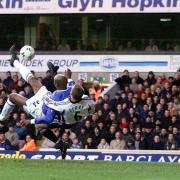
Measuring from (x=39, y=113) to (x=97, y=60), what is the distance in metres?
11.3

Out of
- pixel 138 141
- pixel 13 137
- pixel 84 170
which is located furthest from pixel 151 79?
pixel 84 170

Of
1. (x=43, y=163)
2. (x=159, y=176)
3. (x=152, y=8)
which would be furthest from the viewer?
(x=152, y=8)

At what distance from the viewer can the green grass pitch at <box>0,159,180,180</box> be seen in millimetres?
12015

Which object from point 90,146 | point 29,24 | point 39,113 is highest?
point 29,24

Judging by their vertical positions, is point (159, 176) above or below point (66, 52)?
below

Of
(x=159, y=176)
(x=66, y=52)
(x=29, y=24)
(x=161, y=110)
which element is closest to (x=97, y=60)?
(x=66, y=52)

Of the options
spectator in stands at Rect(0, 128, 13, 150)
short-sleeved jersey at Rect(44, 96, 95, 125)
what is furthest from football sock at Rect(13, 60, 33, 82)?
spectator in stands at Rect(0, 128, 13, 150)

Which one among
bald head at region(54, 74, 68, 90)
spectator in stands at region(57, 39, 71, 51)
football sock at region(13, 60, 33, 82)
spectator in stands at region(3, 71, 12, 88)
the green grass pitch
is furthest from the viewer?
spectator in stands at region(57, 39, 71, 51)

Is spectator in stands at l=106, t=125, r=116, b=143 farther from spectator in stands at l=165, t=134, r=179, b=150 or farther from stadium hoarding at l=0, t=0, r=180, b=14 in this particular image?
stadium hoarding at l=0, t=0, r=180, b=14

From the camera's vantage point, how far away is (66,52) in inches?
1030

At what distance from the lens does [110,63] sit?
1014 inches

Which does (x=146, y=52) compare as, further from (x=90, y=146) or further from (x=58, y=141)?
(x=58, y=141)

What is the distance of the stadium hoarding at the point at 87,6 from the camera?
25.6 metres

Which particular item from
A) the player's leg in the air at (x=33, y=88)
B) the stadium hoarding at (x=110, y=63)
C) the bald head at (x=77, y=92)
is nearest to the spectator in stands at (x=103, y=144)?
the player's leg in the air at (x=33, y=88)
